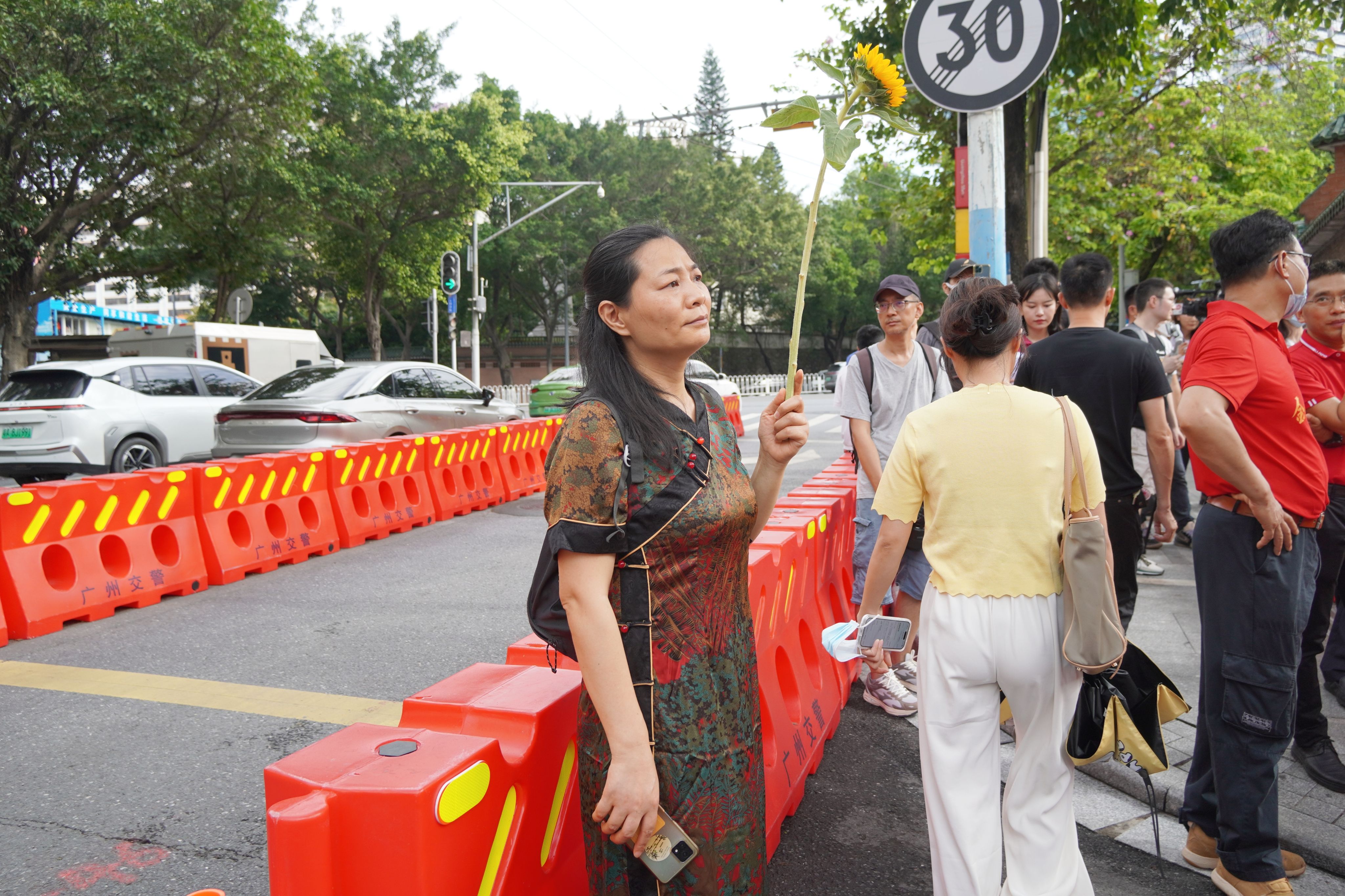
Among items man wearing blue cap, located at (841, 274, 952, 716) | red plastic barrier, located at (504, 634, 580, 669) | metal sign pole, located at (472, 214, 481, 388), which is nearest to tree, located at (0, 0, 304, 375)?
metal sign pole, located at (472, 214, 481, 388)

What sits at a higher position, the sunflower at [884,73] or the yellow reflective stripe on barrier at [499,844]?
the sunflower at [884,73]

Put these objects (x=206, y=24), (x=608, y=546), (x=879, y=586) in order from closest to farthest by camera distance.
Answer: (x=608, y=546) < (x=879, y=586) < (x=206, y=24)

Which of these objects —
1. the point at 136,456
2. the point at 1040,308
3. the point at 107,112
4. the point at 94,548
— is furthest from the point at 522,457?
the point at 107,112

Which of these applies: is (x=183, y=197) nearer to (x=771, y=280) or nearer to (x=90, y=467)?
(x=90, y=467)

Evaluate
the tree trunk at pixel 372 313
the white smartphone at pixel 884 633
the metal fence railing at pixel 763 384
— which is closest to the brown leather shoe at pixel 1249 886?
the white smartphone at pixel 884 633

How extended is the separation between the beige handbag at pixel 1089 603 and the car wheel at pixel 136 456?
11092mm

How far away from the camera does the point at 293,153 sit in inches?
915

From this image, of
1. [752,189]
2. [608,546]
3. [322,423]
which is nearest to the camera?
[608,546]

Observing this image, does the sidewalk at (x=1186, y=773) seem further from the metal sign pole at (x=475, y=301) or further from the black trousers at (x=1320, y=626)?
the metal sign pole at (x=475, y=301)

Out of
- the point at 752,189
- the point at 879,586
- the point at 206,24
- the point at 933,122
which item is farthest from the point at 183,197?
the point at 752,189

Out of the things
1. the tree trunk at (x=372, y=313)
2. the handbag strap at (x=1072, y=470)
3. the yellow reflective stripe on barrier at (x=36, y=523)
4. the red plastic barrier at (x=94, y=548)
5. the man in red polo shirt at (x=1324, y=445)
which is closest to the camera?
the handbag strap at (x=1072, y=470)

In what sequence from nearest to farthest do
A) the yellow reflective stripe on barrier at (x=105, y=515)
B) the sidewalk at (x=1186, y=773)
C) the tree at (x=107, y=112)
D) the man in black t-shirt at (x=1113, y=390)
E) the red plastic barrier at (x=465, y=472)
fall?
the sidewalk at (x=1186, y=773)
the man in black t-shirt at (x=1113, y=390)
the yellow reflective stripe on barrier at (x=105, y=515)
the red plastic barrier at (x=465, y=472)
the tree at (x=107, y=112)

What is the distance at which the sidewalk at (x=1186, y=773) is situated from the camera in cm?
313

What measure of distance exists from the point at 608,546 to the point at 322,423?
30.0 feet
